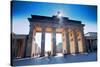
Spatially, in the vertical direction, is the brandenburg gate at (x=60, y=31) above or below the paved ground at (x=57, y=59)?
above

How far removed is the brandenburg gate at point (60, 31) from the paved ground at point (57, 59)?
2.4 inches

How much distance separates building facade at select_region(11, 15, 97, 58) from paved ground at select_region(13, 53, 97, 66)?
0.06 metres

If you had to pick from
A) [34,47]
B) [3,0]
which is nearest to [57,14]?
[34,47]

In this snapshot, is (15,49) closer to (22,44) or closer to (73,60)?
(22,44)

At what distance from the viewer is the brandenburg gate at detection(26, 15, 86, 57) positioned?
222cm

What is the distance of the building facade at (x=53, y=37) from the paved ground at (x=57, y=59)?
0.18 ft

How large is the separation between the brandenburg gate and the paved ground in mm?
60

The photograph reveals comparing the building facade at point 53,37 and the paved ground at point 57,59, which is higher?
the building facade at point 53,37

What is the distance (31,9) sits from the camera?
223 centimetres

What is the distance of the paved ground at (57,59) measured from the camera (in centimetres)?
217

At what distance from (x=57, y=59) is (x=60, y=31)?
0.38 metres

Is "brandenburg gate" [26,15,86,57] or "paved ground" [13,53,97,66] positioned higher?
"brandenburg gate" [26,15,86,57]

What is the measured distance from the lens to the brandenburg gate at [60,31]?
222cm

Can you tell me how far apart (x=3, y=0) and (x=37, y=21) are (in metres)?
0.50
